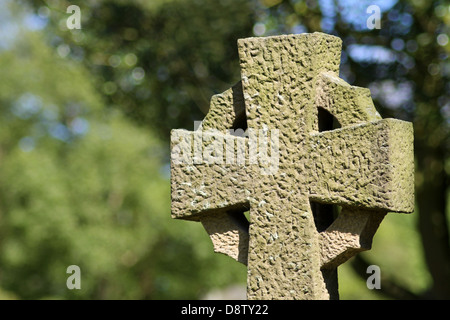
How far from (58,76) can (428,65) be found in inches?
489

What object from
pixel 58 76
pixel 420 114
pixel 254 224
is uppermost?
pixel 58 76

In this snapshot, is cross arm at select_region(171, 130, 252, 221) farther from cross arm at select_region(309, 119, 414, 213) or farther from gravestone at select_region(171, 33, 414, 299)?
cross arm at select_region(309, 119, 414, 213)

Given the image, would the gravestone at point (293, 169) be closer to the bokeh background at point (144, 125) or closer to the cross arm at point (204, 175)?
the cross arm at point (204, 175)

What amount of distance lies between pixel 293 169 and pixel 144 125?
5.76 metres

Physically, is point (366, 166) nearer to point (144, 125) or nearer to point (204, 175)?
point (204, 175)

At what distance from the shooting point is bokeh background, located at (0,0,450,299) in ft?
25.6

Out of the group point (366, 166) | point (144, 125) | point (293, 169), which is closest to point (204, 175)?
point (293, 169)

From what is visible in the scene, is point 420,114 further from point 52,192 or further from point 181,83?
point 52,192

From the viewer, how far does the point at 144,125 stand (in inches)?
352

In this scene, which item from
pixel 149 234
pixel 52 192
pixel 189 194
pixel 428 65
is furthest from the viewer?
pixel 149 234

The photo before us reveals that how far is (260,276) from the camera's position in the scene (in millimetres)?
3395

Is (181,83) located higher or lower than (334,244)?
higher

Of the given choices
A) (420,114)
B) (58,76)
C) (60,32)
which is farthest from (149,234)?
(420,114)

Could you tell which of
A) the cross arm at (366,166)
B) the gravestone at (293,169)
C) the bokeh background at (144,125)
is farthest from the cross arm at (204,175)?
the bokeh background at (144,125)
